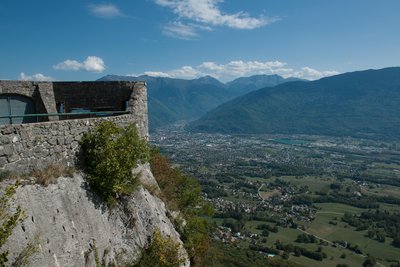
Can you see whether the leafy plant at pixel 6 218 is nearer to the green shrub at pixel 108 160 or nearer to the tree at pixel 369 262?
the green shrub at pixel 108 160

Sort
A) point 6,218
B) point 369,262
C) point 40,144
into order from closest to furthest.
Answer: point 6,218 < point 40,144 < point 369,262

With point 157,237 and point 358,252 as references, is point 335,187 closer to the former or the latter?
point 358,252

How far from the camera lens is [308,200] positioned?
134125 mm

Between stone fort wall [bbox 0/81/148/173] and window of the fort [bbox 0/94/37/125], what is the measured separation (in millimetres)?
269

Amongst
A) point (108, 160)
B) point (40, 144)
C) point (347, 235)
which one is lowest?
point (347, 235)

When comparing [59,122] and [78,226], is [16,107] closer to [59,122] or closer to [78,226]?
[59,122]

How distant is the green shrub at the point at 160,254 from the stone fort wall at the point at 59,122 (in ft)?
13.4

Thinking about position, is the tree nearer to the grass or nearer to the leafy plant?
the grass

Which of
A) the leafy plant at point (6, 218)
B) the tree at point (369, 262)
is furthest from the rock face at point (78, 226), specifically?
the tree at point (369, 262)

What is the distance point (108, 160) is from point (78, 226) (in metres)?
2.46

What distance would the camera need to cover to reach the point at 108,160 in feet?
41.7

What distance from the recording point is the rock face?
9500 mm

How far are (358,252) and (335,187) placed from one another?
6299cm

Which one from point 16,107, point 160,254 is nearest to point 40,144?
point 160,254
